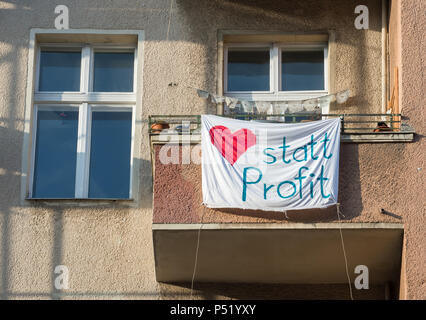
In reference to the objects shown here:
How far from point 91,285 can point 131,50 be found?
382cm

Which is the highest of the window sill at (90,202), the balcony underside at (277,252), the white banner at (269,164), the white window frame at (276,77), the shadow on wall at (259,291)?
the white window frame at (276,77)

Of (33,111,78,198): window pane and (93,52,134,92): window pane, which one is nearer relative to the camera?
(33,111,78,198): window pane

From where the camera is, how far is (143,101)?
13.3 m

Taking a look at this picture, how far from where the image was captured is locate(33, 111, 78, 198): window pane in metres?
13.2

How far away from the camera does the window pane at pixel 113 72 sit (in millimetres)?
13703

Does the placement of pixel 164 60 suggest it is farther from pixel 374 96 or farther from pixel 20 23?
pixel 374 96

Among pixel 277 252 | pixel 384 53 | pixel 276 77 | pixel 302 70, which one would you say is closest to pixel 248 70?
pixel 276 77

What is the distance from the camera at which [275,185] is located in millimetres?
11031

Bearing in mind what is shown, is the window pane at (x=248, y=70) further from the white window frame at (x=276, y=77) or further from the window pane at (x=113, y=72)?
the window pane at (x=113, y=72)

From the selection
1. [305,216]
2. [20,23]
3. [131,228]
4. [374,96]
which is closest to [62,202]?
[131,228]

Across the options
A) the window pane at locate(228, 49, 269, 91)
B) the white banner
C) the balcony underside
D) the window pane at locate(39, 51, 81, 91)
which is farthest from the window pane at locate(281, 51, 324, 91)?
the window pane at locate(39, 51, 81, 91)

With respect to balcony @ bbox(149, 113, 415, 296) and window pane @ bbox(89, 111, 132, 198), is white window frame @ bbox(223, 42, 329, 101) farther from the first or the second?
balcony @ bbox(149, 113, 415, 296)

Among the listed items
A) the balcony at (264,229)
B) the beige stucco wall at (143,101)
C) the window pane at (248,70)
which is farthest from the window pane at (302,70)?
the balcony at (264,229)

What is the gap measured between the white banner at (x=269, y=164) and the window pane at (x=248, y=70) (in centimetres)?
234
